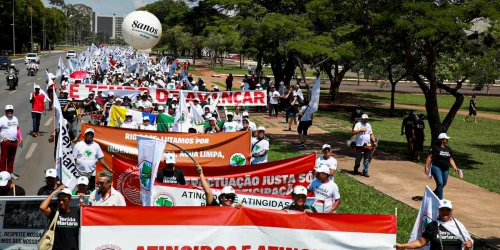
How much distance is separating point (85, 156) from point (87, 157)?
0.12 feet

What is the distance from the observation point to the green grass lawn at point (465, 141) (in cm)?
1848

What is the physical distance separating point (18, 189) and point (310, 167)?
15.1 feet

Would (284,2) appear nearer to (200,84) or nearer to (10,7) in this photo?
(200,84)

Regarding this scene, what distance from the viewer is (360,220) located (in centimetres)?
699

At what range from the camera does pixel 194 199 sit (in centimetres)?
914

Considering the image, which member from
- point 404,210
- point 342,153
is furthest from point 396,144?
point 404,210

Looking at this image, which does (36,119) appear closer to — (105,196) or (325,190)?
(105,196)

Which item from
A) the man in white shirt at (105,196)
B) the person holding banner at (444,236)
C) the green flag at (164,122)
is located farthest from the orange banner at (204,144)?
the person holding banner at (444,236)

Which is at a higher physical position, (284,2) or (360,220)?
(284,2)

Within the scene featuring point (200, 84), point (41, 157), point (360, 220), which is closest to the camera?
point (360, 220)

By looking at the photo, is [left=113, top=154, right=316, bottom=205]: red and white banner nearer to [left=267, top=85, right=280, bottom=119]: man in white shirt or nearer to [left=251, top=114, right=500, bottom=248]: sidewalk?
[left=251, top=114, right=500, bottom=248]: sidewalk

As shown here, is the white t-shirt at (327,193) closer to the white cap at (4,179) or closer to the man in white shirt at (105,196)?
the man in white shirt at (105,196)

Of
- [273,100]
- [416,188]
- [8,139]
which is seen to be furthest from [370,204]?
[273,100]

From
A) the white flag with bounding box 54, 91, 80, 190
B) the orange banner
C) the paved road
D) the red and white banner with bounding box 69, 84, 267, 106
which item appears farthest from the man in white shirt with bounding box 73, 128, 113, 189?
the red and white banner with bounding box 69, 84, 267, 106
